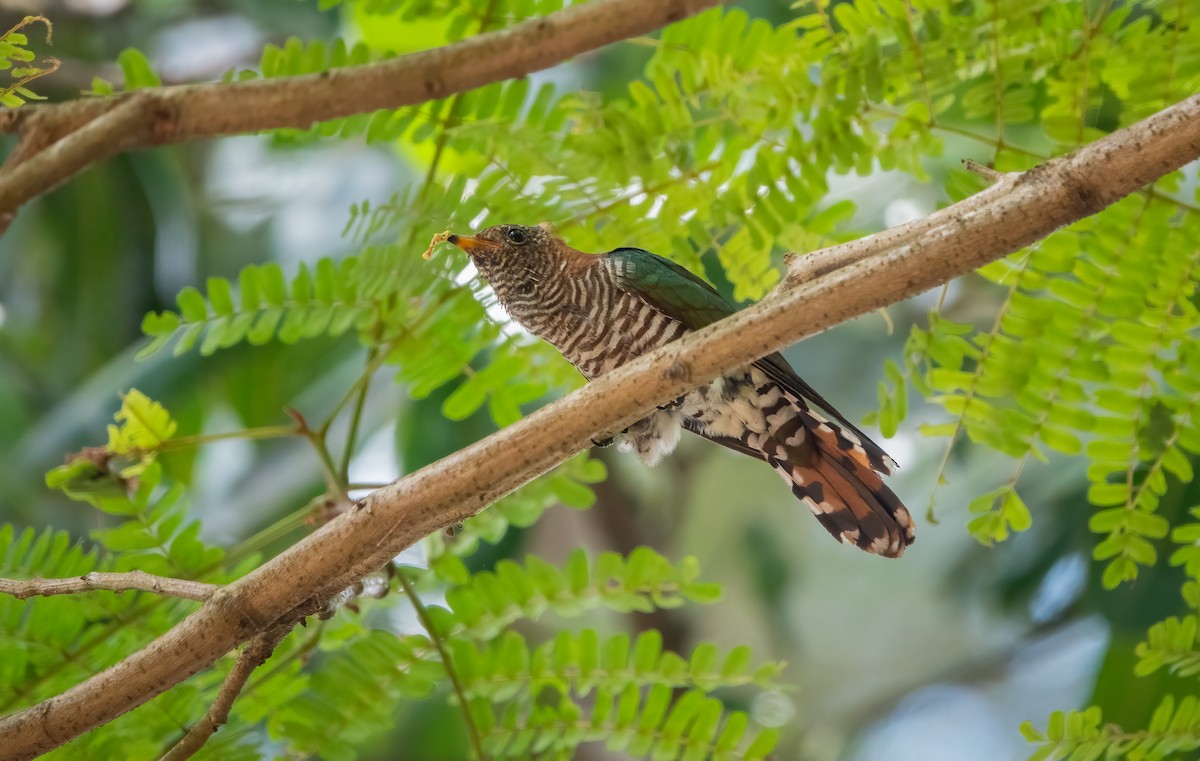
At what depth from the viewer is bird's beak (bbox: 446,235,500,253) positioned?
237 centimetres

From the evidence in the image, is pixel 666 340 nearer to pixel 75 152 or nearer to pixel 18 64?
pixel 75 152

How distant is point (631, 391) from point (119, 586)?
2.96ft

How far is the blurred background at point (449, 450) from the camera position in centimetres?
450

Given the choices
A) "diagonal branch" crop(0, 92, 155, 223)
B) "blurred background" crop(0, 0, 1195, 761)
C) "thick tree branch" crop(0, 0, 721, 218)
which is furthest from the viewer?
"blurred background" crop(0, 0, 1195, 761)

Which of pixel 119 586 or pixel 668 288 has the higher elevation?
pixel 668 288

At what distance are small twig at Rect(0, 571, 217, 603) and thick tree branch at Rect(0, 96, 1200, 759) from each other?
0.05 meters

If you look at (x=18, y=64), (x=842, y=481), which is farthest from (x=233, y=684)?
(x=842, y=481)

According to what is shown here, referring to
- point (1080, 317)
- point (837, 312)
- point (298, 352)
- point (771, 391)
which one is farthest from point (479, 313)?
point (298, 352)

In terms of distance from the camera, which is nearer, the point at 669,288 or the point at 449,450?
the point at 669,288

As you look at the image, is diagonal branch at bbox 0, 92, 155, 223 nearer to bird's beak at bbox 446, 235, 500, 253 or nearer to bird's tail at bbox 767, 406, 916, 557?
bird's beak at bbox 446, 235, 500, 253

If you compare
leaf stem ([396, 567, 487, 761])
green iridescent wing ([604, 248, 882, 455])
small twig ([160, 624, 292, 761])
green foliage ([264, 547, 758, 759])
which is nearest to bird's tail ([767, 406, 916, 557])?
green iridescent wing ([604, 248, 882, 455])

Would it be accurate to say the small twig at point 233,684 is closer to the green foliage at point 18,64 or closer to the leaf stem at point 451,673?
the leaf stem at point 451,673

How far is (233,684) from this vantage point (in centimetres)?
185

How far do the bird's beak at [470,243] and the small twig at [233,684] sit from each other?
0.90 m
